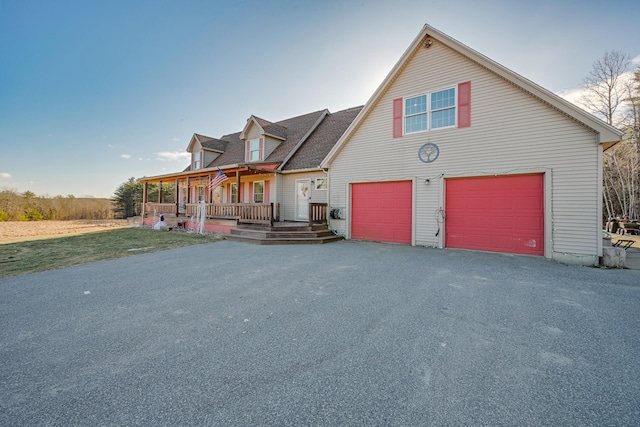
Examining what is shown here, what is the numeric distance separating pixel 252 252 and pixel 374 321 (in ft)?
18.7

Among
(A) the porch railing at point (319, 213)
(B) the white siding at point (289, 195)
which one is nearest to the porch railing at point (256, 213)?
(A) the porch railing at point (319, 213)

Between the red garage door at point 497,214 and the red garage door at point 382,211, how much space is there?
1.48 metres

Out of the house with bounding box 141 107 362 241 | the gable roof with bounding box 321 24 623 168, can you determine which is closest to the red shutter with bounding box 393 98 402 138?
the gable roof with bounding box 321 24 623 168

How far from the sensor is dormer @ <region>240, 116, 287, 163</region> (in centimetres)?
1539

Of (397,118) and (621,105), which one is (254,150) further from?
(621,105)

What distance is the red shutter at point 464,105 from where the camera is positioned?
27.5 feet

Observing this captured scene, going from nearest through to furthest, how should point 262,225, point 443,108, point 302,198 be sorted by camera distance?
point 443,108
point 262,225
point 302,198

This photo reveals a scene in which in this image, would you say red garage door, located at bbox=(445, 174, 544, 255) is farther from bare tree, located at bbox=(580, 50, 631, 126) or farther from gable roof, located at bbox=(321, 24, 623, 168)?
bare tree, located at bbox=(580, 50, 631, 126)

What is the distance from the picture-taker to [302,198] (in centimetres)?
1334

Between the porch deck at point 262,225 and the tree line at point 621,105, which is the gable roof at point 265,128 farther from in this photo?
the tree line at point 621,105

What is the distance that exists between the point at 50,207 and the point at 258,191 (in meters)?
26.7

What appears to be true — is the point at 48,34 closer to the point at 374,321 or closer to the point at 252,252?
the point at 252,252

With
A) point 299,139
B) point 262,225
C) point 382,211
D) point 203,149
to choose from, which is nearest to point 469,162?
point 382,211

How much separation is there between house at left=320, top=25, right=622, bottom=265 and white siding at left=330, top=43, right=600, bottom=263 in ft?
0.09
